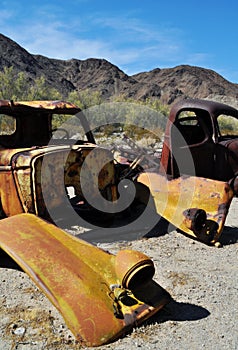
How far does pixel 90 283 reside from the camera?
3.32m

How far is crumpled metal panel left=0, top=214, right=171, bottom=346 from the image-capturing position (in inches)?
118

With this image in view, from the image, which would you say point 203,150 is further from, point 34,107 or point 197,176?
point 34,107

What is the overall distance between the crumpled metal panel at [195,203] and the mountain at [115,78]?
60.4m

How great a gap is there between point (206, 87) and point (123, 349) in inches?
3369

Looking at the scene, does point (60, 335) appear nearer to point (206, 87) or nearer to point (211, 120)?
point (211, 120)

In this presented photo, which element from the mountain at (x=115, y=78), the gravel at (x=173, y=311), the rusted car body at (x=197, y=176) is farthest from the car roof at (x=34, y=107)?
the mountain at (x=115, y=78)

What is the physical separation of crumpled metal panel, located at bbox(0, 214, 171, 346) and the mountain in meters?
62.7

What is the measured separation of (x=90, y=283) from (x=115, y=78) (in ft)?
271

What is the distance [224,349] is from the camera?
9.66 ft

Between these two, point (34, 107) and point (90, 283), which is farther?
point (34, 107)

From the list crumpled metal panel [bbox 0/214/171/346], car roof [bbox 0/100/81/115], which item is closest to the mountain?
car roof [bbox 0/100/81/115]

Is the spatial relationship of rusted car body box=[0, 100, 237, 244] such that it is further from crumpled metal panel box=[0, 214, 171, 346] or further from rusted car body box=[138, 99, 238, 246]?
crumpled metal panel box=[0, 214, 171, 346]

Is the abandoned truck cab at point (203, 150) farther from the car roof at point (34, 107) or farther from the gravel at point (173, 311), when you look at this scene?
the car roof at point (34, 107)

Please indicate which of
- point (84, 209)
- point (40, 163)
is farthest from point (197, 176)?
point (40, 163)
